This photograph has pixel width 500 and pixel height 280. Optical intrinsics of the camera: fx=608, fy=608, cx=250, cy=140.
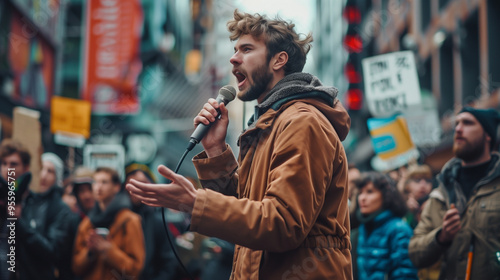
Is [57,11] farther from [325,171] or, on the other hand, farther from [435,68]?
[325,171]

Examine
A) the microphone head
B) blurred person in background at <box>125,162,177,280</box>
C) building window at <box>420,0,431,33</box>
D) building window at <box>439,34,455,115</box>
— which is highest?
building window at <box>420,0,431,33</box>

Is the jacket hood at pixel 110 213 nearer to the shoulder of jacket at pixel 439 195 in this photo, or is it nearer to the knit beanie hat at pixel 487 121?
the shoulder of jacket at pixel 439 195

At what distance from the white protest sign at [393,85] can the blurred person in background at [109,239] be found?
384 cm

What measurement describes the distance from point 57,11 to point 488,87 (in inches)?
593

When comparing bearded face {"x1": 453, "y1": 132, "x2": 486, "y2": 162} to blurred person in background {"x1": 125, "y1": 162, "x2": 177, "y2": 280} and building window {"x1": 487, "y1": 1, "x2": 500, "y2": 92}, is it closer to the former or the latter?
blurred person in background {"x1": 125, "y1": 162, "x2": 177, "y2": 280}

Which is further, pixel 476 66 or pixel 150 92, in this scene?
pixel 150 92

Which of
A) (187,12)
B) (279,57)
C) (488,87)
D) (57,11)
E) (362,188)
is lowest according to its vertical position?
(362,188)

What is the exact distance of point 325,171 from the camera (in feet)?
8.27

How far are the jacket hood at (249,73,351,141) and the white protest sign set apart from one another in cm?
578

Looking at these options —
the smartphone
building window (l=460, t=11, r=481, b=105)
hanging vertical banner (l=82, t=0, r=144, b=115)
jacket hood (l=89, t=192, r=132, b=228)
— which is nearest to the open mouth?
the smartphone

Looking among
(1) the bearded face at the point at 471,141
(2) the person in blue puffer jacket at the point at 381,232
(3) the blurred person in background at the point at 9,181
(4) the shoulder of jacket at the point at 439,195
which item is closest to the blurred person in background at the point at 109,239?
(3) the blurred person in background at the point at 9,181

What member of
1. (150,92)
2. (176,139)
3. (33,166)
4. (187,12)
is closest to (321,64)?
(187,12)

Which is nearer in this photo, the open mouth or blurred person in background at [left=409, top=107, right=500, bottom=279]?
the open mouth

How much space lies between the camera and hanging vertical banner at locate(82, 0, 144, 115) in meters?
19.1
